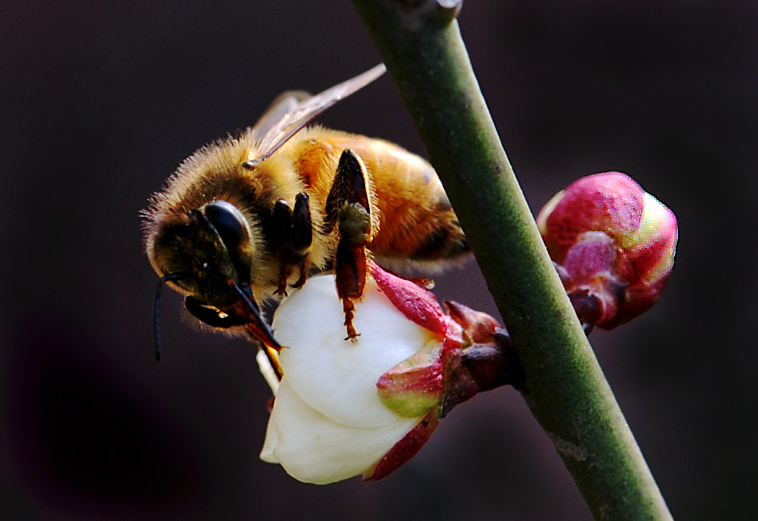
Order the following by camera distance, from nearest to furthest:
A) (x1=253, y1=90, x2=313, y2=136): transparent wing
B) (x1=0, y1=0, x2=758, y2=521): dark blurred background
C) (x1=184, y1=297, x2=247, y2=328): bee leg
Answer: (x1=184, y1=297, x2=247, y2=328): bee leg < (x1=253, y1=90, x2=313, y2=136): transparent wing < (x1=0, y1=0, x2=758, y2=521): dark blurred background

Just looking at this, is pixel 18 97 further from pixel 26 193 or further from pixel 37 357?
pixel 37 357

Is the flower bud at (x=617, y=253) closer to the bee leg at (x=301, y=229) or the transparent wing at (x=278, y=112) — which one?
the bee leg at (x=301, y=229)

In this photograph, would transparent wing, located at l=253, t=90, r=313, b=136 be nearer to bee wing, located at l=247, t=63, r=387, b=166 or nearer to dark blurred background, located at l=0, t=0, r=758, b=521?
bee wing, located at l=247, t=63, r=387, b=166

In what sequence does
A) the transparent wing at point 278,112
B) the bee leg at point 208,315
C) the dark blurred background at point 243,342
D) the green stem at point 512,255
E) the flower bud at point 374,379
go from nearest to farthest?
the green stem at point 512,255 < the flower bud at point 374,379 < the bee leg at point 208,315 < the transparent wing at point 278,112 < the dark blurred background at point 243,342

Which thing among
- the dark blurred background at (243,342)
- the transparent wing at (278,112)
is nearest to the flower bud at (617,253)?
the transparent wing at (278,112)

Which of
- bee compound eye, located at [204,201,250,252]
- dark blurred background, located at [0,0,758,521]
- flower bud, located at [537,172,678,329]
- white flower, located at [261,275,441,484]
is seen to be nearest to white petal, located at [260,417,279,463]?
white flower, located at [261,275,441,484]

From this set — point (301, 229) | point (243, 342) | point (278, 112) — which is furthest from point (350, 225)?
point (243, 342)
